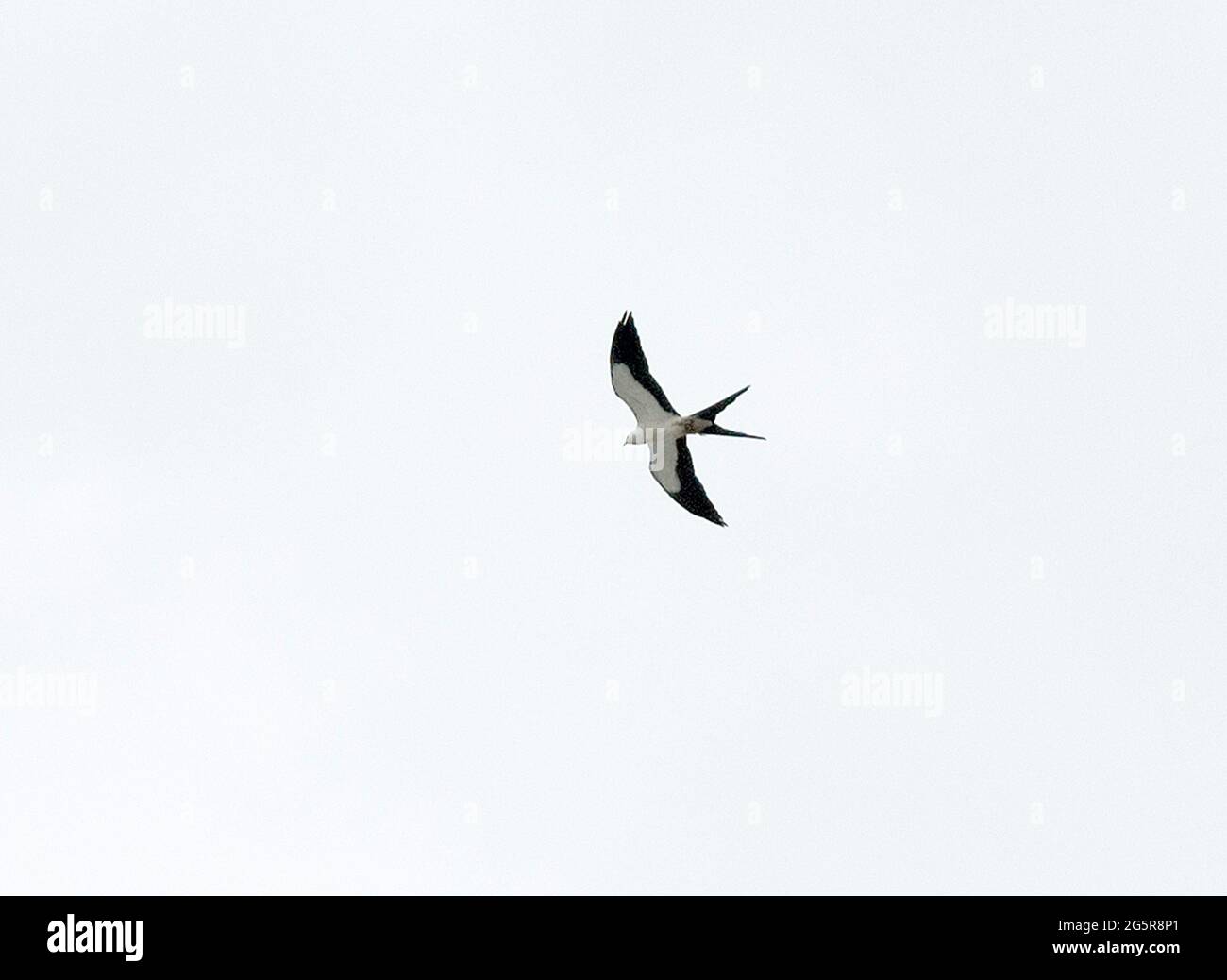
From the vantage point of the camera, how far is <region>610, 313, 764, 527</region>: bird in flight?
30.4 meters

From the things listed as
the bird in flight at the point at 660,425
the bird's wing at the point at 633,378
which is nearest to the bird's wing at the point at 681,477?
the bird in flight at the point at 660,425

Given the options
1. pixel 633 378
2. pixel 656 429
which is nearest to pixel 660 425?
pixel 656 429

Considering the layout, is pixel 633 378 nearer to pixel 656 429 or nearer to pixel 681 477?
pixel 656 429

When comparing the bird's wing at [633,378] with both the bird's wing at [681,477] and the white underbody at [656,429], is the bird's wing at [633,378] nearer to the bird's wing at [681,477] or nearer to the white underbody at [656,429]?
the white underbody at [656,429]

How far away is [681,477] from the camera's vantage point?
31.3 meters

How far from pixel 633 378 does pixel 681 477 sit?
7.35 feet

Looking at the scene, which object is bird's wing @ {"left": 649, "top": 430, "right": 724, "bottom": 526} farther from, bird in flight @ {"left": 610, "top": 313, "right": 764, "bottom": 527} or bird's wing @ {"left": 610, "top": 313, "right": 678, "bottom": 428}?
bird's wing @ {"left": 610, "top": 313, "right": 678, "bottom": 428}

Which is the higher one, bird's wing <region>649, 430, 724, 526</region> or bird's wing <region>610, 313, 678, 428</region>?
bird's wing <region>610, 313, 678, 428</region>

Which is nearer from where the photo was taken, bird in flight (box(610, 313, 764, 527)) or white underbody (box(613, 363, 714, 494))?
bird in flight (box(610, 313, 764, 527))

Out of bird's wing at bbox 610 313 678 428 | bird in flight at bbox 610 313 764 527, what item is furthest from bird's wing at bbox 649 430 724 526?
bird's wing at bbox 610 313 678 428

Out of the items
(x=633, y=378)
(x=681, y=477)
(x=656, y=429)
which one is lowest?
(x=681, y=477)
